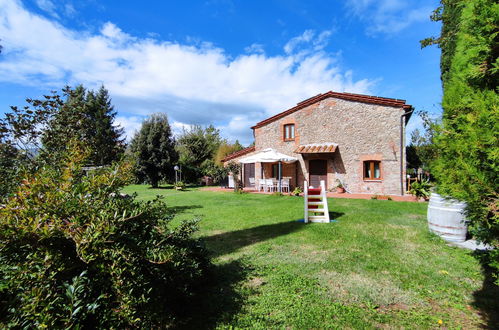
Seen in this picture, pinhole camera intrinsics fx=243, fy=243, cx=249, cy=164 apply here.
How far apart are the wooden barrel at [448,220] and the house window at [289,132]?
13055mm

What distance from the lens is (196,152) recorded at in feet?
101

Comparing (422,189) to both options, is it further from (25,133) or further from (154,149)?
(154,149)

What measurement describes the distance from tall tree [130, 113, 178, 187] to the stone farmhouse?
1182 cm

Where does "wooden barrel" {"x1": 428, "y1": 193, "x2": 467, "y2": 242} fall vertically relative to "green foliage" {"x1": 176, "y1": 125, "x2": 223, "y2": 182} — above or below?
below

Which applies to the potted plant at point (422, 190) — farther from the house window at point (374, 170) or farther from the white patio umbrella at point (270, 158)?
the white patio umbrella at point (270, 158)

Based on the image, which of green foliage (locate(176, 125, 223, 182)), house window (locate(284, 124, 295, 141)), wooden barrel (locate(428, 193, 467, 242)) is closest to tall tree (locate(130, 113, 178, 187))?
green foliage (locate(176, 125, 223, 182))

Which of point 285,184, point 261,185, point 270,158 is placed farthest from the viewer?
point 261,185

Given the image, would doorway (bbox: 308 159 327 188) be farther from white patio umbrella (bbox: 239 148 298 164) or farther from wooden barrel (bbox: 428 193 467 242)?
wooden barrel (bbox: 428 193 467 242)

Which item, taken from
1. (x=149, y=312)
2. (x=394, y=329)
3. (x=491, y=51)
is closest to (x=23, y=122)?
(x=149, y=312)

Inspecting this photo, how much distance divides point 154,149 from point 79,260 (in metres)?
24.3

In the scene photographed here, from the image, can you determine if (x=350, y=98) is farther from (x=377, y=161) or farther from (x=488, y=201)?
(x=488, y=201)

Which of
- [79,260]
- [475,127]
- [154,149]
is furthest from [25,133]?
[154,149]

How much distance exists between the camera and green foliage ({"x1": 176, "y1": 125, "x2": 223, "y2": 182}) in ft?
92.3

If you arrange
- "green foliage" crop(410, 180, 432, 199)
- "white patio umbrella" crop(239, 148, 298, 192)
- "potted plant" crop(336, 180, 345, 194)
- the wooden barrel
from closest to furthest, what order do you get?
1. the wooden barrel
2. "green foliage" crop(410, 180, 432, 199)
3. "potted plant" crop(336, 180, 345, 194)
4. "white patio umbrella" crop(239, 148, 298, 192)
